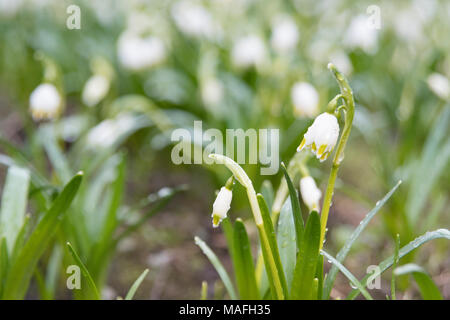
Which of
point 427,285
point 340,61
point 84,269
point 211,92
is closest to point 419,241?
point 427,285

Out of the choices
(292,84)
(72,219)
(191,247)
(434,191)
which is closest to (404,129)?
(434,191)

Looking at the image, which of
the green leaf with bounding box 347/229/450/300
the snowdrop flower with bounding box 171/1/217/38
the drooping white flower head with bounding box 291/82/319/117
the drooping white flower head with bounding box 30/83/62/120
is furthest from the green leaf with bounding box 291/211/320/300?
the snowdrop flower with bounding box 171/1/217/38

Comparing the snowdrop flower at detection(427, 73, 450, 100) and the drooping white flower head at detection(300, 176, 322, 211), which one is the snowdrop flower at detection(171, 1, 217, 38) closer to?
the snowdrop flower at detection(427, 73, 450, 100)

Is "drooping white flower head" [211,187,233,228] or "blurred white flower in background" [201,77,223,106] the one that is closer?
"drooping white flower head" [211,187,233,228]

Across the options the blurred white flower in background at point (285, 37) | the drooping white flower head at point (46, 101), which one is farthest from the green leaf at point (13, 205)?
the blurred white flower in background at point (285, 37)

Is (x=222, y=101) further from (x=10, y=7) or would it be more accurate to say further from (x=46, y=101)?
(x=10, y=7)

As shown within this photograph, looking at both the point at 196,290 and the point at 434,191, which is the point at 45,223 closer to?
the point at 196,290

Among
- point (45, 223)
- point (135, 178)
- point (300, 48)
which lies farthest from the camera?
point (300, 48)
